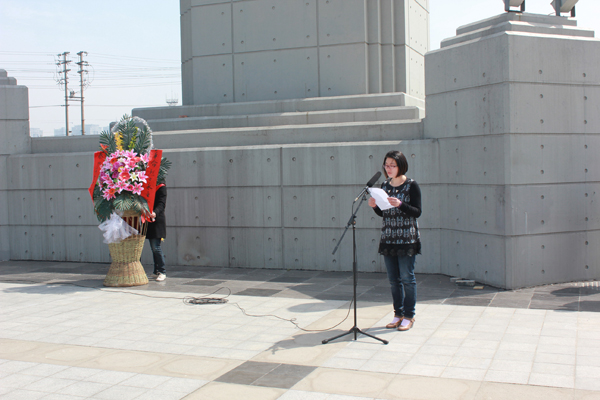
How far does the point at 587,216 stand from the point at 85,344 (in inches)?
269

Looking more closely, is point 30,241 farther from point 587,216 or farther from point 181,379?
point 587,216

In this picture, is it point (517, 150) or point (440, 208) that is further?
point (440, 208)

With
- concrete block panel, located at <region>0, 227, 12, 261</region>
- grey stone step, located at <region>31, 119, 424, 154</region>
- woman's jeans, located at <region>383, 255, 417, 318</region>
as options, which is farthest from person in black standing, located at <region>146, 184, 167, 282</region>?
woman's jeans, located at <region>383, 255, 417, 318</region>

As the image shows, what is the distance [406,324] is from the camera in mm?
6188

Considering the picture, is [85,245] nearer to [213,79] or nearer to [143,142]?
[143,142]

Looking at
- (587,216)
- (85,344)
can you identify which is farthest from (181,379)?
(587,216)

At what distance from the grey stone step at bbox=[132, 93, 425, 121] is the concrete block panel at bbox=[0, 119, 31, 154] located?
221cm

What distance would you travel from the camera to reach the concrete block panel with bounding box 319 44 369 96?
11.9 m

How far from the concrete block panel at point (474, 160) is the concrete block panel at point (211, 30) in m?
5.73

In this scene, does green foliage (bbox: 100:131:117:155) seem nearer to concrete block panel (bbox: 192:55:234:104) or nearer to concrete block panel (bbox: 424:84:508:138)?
concrete block panel (bbox: 192:55:234:104)

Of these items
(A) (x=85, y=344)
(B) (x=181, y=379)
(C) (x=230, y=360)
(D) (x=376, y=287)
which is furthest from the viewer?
(D) (x=376, y=287)

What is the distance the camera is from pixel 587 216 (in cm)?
838

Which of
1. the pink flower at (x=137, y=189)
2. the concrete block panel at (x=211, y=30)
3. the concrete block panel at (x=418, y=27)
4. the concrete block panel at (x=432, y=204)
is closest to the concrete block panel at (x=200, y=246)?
the pink flower at (x=137, y=189)

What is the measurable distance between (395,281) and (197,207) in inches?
207
